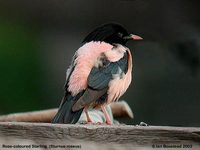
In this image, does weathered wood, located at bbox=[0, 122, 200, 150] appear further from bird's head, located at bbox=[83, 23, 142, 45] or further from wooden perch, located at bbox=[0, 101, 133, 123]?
wooden perch, located at bbox=[0, 101, 133, 123]

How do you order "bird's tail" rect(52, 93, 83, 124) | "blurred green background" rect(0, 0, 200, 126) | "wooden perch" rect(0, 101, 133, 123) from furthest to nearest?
"blurred green background" rect(0, 0, 200, 126), "wooden perch" rect(0, 101, 133, 123), "bird's tail" rect(52, 93, 83, 124)

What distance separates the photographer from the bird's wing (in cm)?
184

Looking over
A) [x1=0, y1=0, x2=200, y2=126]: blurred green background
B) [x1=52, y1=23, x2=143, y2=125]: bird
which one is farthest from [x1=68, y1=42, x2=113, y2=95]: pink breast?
[x1=0, y1=0, x2=200, y2=126]: blurred green background

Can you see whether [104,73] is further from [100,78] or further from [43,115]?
[43,115]

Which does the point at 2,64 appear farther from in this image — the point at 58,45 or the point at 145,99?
the point at 145,99

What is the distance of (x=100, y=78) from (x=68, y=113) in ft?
0.57

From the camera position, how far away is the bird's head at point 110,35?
2035mm

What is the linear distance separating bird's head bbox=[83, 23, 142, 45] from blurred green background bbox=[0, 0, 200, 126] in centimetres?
38

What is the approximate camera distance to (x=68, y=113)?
1778 millimetres

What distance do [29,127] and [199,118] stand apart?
4.57 feet

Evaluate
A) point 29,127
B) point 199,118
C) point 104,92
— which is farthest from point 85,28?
point 29,127

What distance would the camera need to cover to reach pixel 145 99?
2781 millimetres

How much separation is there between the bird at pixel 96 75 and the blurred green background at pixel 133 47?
1.54 feet

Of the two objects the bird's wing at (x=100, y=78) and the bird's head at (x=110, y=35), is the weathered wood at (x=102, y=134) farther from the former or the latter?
the bird's head at (x=110, y=35)
